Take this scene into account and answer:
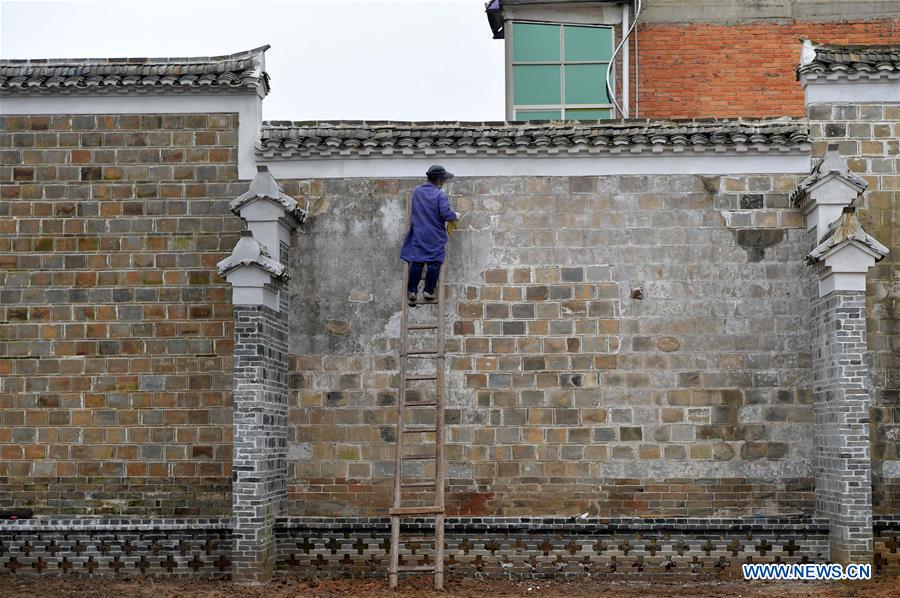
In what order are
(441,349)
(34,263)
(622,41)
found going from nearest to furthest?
(441,349) < (34,263) < (622,41)

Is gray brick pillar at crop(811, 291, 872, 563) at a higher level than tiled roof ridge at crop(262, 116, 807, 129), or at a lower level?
lower

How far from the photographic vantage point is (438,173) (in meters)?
12.3

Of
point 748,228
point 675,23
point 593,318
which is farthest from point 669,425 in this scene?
point 675,23

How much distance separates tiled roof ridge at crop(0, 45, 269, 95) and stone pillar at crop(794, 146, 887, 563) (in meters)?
5.95

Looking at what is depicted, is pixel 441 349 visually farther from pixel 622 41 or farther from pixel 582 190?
pixel 622 41

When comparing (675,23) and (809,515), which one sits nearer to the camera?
(809,515)

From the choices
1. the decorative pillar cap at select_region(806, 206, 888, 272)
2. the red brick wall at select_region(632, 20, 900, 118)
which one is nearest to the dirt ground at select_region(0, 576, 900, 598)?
the decorative pillar cap at select_region(806, 206, 888, 272)

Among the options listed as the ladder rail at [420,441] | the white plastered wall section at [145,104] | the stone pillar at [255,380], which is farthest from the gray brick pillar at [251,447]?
the white plastered wall section at [145,104]

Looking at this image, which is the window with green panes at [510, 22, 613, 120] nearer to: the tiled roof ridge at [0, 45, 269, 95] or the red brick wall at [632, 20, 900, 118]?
the red brick wall at [632, 20, 900, 118]

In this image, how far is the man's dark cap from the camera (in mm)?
12242

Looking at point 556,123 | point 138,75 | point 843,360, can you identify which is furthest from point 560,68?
point 843,360

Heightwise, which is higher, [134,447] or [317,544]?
[134,447]

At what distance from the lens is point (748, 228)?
12.5 metres

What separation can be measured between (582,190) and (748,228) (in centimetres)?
178
